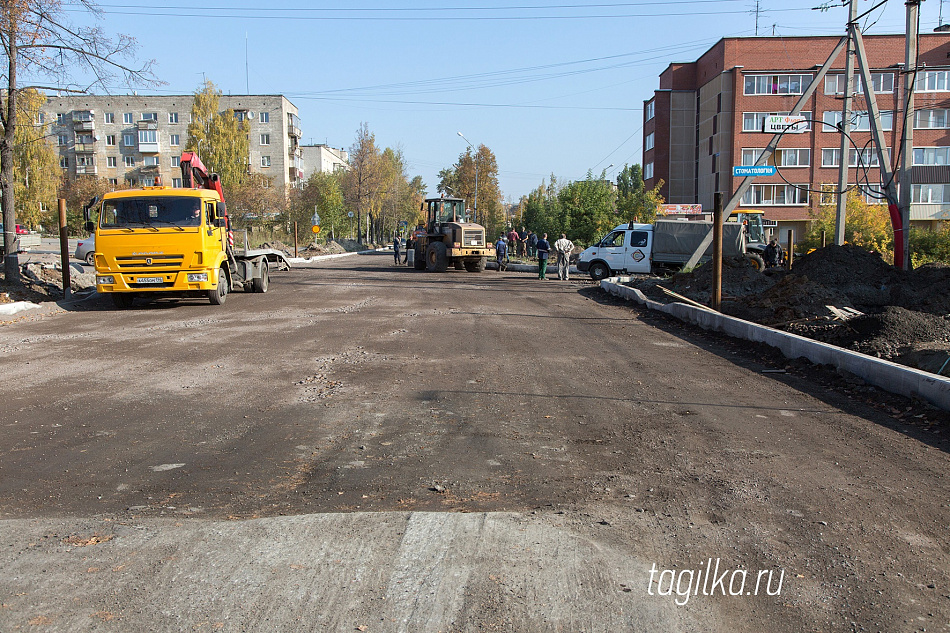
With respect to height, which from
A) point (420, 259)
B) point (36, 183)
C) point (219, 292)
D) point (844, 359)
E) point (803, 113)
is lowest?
point (844, 359)

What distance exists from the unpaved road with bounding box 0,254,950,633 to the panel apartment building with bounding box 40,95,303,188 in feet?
271

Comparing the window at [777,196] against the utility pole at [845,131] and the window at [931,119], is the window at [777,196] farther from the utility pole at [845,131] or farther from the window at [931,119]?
the utility pole at [845,131]

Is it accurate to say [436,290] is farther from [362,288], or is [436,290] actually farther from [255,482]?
[255,482]

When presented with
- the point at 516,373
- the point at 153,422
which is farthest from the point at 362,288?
the point at 153,422

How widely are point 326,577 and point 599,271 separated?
80.9 feet

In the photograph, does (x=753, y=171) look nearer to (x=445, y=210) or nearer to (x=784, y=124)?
(x=784, y=124)

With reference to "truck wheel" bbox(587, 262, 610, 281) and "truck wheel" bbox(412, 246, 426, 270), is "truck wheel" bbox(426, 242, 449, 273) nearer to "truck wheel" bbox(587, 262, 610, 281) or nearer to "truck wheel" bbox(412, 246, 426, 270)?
"truck wheel" bbox(412, 246, 426, 270)

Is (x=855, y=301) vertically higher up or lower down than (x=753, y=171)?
lower down

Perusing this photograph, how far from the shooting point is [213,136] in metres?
65.9

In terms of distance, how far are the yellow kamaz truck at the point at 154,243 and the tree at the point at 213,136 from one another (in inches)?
2081

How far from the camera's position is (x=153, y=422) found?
5949 mm

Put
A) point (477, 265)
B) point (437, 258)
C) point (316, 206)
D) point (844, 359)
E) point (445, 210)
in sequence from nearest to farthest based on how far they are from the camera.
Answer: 1. point (844, 359)
2. point (437, 258)
3. point (477, 265)
4. point (445, 210)
5. point (316, 206)

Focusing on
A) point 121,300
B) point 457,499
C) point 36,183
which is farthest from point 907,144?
point 36,183

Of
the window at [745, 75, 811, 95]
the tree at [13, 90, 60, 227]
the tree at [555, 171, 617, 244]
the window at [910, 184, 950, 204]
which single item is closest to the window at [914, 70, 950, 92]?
the window at [910, 184, 950, 204]
